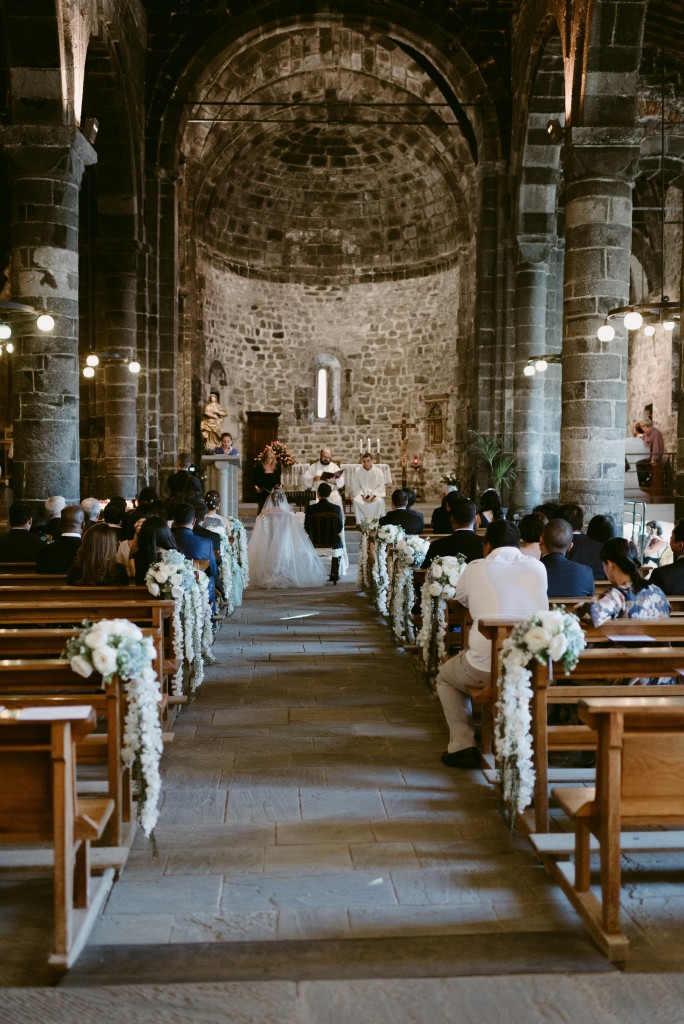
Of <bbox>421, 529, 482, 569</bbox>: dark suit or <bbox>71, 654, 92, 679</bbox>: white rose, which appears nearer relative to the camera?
<bbox>71, 654, 92, 679</bbox>: white rose

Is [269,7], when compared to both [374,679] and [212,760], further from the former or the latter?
[212,760]

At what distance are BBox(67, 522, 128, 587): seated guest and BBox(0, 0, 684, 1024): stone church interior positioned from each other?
0.39 meters

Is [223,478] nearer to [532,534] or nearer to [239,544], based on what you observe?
[239,544]

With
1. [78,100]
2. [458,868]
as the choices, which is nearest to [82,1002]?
[458,868]

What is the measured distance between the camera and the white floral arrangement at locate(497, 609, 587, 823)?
4121 mm

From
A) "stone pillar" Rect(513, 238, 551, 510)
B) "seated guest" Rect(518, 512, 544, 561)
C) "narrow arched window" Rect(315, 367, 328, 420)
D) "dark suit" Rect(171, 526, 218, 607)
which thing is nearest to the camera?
"seated guest" Rect(518, 512, 544, 561)

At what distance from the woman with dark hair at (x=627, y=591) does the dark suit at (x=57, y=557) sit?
4512 millimetres

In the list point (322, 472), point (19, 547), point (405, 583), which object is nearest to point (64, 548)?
point (19, 547)

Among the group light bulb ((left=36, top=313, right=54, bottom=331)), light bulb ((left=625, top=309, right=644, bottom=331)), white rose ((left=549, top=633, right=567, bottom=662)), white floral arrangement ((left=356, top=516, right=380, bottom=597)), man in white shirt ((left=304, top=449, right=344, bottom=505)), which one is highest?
light bulb ((left=625, top=309, right=644, bottom=331))

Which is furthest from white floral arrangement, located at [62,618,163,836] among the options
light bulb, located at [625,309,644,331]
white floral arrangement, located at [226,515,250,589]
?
light bulb, located at [625,309,644,331]

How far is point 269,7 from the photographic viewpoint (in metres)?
17.7

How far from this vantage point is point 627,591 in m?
5.26

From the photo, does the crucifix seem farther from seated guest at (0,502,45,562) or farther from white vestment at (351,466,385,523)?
seated guest at (0,502,45,562)

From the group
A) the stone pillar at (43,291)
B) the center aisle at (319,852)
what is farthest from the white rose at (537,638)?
the stone pillar at (43,291)
